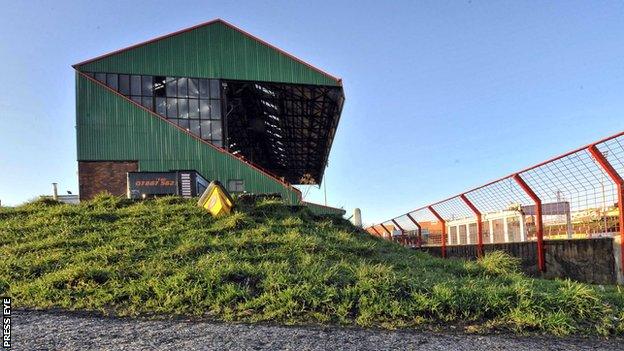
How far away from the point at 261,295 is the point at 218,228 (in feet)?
11.1

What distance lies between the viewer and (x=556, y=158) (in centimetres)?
632

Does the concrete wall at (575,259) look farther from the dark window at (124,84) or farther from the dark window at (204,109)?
the dark window at (124,84)

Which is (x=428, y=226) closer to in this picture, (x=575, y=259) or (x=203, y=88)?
(x=575, y=259)

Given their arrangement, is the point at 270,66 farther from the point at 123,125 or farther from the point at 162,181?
the point at 162,181

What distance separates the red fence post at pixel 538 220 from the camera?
23.8 ft

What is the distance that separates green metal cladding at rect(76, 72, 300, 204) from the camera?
82.0 ft

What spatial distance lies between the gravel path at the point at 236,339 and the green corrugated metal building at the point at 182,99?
17092 millimetres

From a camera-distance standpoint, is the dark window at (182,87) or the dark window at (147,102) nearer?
the dark window at (147,102)

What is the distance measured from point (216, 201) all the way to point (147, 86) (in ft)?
64.2

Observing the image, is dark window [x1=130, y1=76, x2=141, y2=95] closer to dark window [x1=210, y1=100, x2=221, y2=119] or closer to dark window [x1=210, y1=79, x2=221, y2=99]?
dark window [x1=210, y1=79, x2=221, y2=99]

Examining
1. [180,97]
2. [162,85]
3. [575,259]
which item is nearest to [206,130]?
[180,97]

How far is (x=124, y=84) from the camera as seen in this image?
2633cm

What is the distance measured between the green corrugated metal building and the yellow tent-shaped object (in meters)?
11.9

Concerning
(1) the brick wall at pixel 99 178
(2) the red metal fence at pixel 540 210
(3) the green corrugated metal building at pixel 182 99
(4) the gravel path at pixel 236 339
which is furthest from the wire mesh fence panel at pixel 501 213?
(1) the brick wall at pixel 99 178
